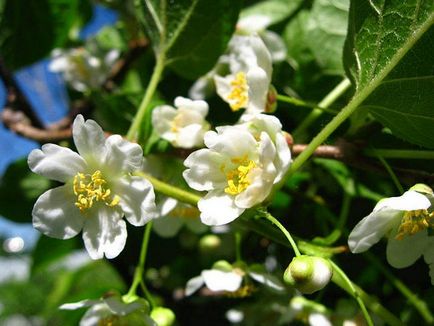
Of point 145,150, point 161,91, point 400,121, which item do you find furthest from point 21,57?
point 400,121

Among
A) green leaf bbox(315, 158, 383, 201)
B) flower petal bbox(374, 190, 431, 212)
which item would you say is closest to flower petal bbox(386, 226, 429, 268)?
flower petal bbox(374, 190, 431, 212)

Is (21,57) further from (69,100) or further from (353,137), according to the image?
(353,137)

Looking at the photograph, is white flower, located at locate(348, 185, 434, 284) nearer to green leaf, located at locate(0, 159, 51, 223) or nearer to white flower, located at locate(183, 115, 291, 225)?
white flower, located at locate(183, 115, 291, 225)

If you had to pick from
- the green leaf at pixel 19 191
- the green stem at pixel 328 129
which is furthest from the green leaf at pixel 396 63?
the green leaf at pixel 19 191

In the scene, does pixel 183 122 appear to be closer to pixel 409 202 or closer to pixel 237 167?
pixel 237 167

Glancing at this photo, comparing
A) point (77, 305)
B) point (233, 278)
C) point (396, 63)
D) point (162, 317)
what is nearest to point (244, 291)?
point (233, 278)
